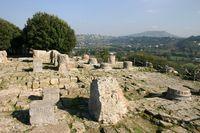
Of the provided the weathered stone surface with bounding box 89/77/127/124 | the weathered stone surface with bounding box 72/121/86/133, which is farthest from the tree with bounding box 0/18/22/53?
the weathered stone surface with bounding box 72/121/86/133

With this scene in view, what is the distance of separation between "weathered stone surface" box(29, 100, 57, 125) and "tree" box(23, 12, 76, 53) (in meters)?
32.0

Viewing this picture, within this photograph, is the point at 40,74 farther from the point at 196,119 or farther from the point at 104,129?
the point at 196,119

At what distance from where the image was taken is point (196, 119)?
10500 millimetres

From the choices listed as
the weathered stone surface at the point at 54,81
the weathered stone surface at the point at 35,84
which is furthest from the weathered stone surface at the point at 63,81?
the weathered stone surface at the point at 35,84

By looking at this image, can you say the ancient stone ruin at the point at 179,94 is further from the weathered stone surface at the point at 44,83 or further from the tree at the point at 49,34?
the tree at the point at 49,34

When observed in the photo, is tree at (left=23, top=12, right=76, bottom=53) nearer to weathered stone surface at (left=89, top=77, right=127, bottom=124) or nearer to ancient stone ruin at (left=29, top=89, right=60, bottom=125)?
weathered stone surface at (left=89, top=77, right=127, bottom=124)

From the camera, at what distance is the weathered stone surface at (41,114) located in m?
9.47

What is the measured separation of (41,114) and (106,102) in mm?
2402

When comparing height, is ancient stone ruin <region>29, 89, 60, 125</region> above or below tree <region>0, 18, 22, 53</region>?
below

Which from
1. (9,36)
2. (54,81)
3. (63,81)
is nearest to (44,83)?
(54,81)

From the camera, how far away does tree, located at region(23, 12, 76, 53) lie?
41.2m

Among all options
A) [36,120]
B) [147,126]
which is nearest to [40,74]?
[36,120]

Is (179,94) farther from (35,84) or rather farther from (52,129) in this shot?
(35,84)

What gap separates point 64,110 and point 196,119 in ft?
17.3
